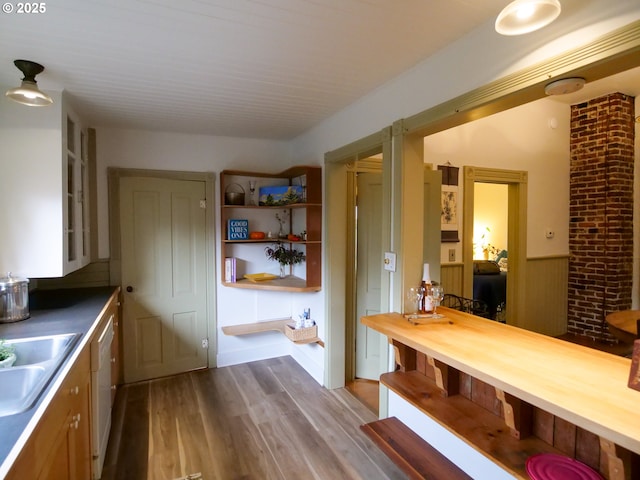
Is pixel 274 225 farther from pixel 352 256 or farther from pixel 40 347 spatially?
pixel 40 347

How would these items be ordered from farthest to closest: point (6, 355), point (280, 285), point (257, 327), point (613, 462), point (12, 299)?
point (257, 327), point (280, 285), point (12, 299), point (6, 355), point (613, 462)

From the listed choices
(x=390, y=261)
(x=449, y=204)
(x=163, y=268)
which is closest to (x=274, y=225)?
(x=163, y=268)

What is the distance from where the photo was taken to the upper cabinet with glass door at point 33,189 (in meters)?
2.22

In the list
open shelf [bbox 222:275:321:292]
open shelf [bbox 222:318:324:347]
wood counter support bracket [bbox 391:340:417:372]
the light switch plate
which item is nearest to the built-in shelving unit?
open shelf [bbox 222:275:321:292]

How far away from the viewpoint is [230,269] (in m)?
3.67

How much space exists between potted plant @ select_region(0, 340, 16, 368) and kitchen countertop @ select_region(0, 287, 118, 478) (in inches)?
4.9

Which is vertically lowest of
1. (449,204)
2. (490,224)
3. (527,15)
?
(490,224)

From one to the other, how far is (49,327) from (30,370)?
21.6 inches

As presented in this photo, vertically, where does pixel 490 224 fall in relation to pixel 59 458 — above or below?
above

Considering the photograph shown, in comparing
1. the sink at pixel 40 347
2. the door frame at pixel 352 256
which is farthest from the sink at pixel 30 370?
the door frame at pixel 352 256

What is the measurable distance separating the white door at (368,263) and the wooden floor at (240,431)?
0.43 metres

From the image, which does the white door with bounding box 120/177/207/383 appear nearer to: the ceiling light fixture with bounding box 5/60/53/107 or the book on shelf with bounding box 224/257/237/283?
the book on shelf with bounding box 224/257/237/283

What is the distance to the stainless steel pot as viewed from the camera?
6.97 ft

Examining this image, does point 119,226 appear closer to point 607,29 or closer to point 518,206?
point 607,29
